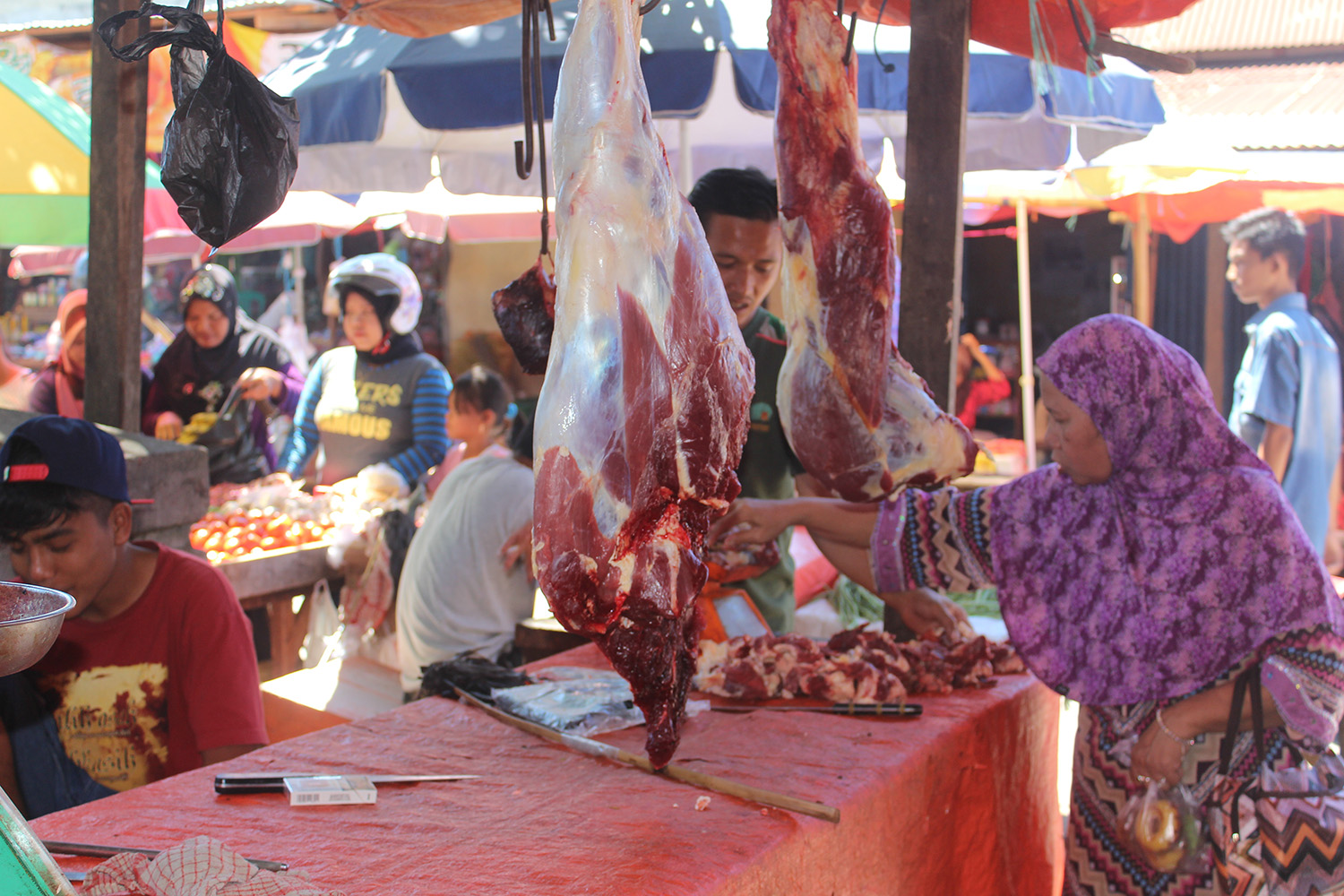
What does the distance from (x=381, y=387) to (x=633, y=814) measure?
4751mm

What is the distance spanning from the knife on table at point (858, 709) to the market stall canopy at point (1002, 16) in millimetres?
1742

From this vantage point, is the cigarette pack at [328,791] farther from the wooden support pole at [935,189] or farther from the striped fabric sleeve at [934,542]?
the wooden support pole at [935,189]

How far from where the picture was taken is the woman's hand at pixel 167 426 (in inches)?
242

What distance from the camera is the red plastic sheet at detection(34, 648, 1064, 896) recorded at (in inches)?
65.6

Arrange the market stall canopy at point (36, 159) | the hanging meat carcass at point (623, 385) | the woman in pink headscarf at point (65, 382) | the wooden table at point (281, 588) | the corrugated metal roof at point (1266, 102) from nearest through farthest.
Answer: the hanging meat carcass at point (623, 385)
the market stall canopy at point (36, 159)
the wooden table at point (281, 588)
the woman in pink headscarf at point (65, 382)
the corrugated metal roof at point (1266, 102)

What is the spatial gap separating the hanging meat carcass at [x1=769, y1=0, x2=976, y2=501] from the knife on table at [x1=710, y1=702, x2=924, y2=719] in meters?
0.55

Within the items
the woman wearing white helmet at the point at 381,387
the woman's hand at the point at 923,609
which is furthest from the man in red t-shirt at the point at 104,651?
the woman wearing white helmet at the point at 381,387

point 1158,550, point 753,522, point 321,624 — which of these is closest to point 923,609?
point 753,522

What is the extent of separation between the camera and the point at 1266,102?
982cm

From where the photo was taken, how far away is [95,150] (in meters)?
3.20

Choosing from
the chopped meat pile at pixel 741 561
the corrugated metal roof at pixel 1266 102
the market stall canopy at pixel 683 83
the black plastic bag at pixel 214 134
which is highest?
the corrugated metal roof at pixel 1266 102

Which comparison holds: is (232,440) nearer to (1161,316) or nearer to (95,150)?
(95,150)

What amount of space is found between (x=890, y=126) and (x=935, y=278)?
2694mm

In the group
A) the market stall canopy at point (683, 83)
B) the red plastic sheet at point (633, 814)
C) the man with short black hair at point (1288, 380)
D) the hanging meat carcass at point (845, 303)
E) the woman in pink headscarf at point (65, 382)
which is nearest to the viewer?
the red plastic sheet at point (633, 814)
